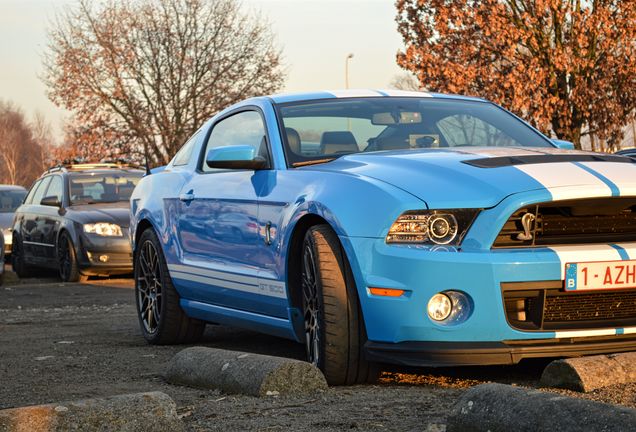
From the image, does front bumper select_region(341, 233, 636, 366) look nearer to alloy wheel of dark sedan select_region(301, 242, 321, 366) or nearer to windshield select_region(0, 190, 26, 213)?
alloy wheel of dark sedan select_region(301, 242, 321, 366)

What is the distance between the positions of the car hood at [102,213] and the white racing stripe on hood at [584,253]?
11.1 metres

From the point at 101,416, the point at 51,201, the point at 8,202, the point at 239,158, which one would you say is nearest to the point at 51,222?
the point at 51,201

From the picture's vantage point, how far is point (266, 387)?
5.32 m

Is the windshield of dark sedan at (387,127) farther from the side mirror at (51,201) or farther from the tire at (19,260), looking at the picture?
the tire at (19,260)

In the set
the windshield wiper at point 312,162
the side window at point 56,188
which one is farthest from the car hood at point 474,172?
the side window at point 56,188

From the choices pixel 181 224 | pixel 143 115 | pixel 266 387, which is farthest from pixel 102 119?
pixel 266 387

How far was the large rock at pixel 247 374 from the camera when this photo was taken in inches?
210

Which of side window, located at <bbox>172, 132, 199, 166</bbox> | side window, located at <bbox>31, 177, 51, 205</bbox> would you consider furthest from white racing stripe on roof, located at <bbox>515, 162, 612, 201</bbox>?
side window, located at <bbox>31, 177, 51, 205</bbox>

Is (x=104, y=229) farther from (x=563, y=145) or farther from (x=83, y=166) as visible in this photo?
(x=563, y=145)

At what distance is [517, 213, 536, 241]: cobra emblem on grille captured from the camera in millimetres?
5281

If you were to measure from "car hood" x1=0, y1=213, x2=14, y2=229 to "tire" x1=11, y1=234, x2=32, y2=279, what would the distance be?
3910 mm

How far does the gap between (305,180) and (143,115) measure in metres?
35.7

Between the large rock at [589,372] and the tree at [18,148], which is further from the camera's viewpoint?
the tree at [18,148]

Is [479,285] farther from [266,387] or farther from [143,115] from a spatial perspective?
[143,115]
